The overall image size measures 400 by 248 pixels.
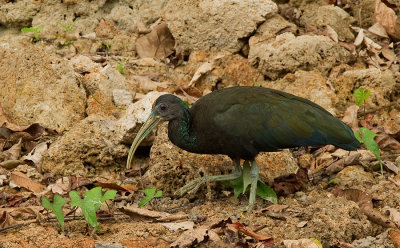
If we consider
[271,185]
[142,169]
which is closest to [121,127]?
[142,169]

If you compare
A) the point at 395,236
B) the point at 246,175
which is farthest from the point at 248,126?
the point at 395,236

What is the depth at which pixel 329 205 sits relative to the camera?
5.02 m

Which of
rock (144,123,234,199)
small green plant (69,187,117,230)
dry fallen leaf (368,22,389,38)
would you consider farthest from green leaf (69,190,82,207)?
dry fallen leaf (368,22,389,38)

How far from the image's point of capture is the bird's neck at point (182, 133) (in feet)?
18.4

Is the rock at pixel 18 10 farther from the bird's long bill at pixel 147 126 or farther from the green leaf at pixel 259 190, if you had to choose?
the green leaf at pixel 259 190

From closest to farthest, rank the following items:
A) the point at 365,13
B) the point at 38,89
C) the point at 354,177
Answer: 1. the point at 354,177
2. the point at 38,89
3. the point at 365,13

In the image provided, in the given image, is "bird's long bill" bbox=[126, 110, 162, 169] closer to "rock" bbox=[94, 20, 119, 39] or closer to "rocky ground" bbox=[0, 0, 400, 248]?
"rocky ground" bbox=[0, 0, 400, 248]

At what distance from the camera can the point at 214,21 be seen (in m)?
8.24

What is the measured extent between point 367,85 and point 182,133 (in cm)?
286

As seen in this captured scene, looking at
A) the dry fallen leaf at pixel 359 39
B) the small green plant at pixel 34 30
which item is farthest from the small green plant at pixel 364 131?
the small green plant at pixel 34 30

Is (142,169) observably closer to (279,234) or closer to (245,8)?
(279,234)

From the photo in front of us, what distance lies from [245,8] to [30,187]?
3.72m

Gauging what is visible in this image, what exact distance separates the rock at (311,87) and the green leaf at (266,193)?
75.2 inches

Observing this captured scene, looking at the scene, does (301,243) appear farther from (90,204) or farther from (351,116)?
(351,116)
